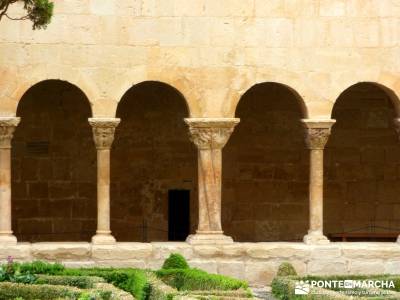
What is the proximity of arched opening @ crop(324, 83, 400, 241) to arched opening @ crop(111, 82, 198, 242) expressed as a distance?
2.96m

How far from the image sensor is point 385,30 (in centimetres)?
2684

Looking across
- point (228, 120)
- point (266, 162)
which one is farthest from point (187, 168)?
point (228, 120)

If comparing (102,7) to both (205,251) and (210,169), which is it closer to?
(210,169)

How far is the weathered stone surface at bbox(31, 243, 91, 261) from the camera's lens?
25.8 meters

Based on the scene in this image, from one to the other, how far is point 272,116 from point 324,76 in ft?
13.2

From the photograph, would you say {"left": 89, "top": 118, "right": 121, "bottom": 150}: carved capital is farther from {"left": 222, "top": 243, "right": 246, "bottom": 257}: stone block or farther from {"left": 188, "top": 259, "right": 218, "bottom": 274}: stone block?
{"left": 222, "top": 243, "right": 246, "bottom": 257}: stone block

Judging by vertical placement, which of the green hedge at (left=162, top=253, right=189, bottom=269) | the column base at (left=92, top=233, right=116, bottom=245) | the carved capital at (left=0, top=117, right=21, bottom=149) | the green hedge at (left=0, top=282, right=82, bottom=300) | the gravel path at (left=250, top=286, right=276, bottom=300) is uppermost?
the carved capital at (left=0, top=117, right=21, bottom=149)

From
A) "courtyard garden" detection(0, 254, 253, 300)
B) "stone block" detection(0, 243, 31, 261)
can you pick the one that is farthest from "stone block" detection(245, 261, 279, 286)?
"stone block" detection(0, 243, 31, 261)

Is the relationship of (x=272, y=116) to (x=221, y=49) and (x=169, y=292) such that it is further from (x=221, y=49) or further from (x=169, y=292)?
(x=169, y=292)

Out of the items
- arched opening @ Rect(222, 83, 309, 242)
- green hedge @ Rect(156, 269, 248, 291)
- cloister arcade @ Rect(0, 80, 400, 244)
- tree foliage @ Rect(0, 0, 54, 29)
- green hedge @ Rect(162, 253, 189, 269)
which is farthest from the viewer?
arched opening @ Rect(222, 83, 309, 242)

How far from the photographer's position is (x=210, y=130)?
26.5 m

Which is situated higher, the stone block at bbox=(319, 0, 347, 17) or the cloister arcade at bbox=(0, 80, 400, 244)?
the stone block at bbox=(319, 0, 347, 17)

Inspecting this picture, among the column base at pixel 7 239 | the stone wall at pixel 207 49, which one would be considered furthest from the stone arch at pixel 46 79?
the column base at pixel 7 239

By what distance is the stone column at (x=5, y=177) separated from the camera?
84.6ft
